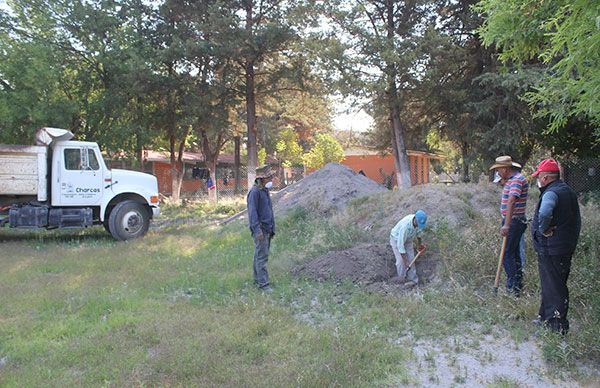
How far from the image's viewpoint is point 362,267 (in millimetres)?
7391

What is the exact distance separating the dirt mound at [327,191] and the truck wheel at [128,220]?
3875 millimetres

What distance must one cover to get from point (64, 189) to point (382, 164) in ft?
85.0

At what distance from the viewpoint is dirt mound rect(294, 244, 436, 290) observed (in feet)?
23.4

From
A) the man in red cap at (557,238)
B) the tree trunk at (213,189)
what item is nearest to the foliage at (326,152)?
the tree trunk at (213,189)

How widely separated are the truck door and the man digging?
8.27m

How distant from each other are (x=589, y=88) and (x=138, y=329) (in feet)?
16.8

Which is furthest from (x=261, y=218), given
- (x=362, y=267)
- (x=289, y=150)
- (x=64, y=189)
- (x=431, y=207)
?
(x=289, y=150)

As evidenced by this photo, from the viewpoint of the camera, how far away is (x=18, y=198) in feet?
38.3

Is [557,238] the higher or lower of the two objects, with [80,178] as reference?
lower

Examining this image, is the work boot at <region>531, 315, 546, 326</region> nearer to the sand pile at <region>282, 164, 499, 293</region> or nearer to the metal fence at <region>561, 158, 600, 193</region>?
the sand pile at <region>282, 164, 499, 293</region>

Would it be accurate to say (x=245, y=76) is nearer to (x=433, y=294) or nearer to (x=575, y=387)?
(x=433, y=294)

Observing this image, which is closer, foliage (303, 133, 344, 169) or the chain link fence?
the chain link fence

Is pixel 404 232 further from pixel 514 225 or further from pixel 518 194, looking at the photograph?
Result: pixel 518 194

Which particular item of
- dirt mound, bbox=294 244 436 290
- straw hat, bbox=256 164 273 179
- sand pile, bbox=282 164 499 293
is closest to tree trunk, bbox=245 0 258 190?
sand pile, bbox=282 164 499 293
